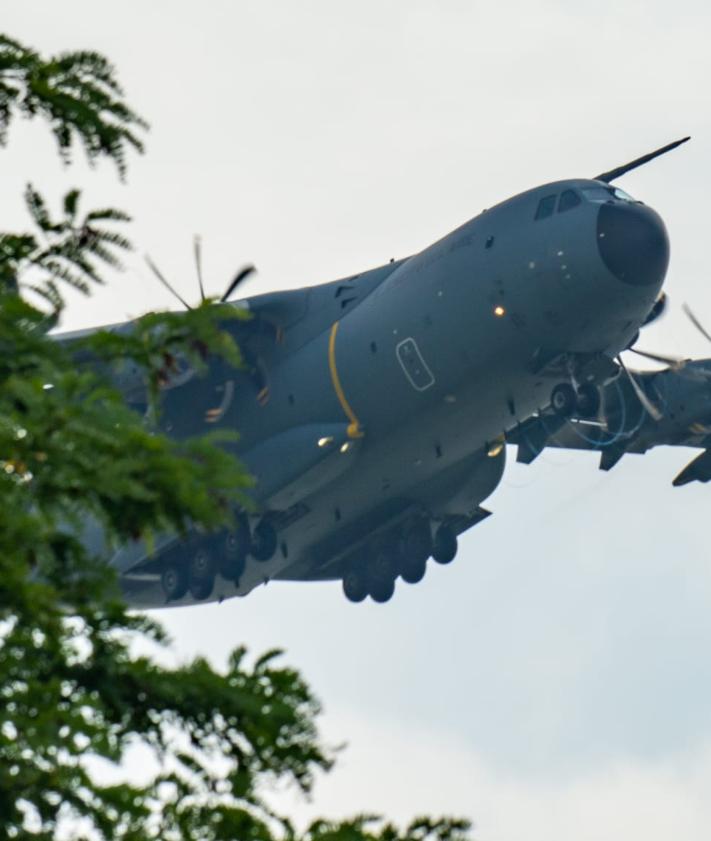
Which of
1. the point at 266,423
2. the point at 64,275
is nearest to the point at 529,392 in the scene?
the point at 266,423

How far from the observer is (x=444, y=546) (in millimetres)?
44719

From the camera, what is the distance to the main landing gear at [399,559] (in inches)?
1736

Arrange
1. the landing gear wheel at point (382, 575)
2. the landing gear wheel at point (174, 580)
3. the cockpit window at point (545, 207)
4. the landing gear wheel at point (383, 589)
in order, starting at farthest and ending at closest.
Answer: the landing gear wheel at point (383, 589)
the landing gear wheel at point (382, 575)
the landing gear wheel at point (174, 580)
the cockpit window at point (545, 207)

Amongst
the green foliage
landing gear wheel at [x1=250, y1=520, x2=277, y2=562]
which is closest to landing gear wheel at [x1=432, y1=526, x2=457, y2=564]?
landing gear wheel at [x1=250, y1=520, x2=277, y2=562]

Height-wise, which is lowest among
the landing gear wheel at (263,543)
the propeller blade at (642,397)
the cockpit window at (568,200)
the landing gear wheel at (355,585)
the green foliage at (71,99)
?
the green foliage at (71,99)

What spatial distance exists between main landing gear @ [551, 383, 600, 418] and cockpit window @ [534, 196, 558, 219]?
133 inches

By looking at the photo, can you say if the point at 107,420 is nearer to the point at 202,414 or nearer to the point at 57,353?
the point at 57,353

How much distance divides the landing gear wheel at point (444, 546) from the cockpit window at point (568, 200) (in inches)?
383

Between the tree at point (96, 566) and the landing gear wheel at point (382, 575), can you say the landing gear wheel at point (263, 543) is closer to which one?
the landing gear wheel at point (382, 575)

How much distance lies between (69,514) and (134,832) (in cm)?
182

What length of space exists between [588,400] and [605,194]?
413cm

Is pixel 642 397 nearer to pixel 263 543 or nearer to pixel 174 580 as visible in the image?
pixel 263 543

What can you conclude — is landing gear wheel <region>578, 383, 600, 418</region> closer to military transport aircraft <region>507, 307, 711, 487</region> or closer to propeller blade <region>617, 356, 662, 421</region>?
propeller blade <region>617, 356, 662, 421</region>

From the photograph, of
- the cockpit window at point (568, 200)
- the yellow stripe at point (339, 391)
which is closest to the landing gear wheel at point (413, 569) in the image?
the yellow stripe at point (339, 391)
